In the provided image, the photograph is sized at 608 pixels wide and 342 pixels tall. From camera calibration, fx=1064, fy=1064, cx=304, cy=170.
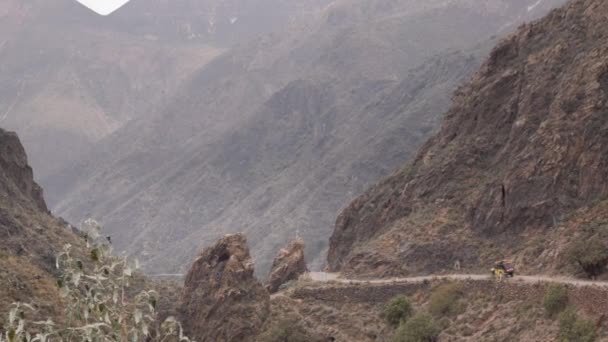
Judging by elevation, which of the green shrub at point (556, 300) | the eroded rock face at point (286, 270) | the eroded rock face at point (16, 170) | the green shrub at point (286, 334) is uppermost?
the eroded rock face at point (16, 170)

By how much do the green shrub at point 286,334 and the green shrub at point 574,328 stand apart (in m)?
13.3

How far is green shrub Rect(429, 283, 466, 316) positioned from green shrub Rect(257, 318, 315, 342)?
5777 mm

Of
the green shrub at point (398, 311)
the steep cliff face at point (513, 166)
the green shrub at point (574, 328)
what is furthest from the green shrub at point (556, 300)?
the green shrub at point (398, 311)

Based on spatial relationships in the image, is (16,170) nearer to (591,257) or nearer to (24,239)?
(24,239)

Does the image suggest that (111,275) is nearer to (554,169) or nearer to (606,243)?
(606,243)

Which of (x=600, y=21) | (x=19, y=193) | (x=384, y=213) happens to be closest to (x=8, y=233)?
(x=19, y=193)

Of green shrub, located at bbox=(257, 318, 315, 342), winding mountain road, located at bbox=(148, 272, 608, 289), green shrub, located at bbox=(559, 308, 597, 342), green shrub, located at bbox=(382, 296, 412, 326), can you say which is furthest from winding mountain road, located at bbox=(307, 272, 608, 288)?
green shrub, located at bbox=(257, 318, 315, 342)

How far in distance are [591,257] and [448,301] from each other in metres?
8.31

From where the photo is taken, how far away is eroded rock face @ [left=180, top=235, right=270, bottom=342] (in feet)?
Result: 163

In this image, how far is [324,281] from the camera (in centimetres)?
5794

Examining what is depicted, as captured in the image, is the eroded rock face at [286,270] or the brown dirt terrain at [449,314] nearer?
the brown dirt terrain at [449,314]

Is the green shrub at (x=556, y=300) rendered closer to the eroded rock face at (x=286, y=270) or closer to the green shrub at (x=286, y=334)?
the green shrub at (x=286, y=334)

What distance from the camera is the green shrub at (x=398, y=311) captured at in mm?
49938

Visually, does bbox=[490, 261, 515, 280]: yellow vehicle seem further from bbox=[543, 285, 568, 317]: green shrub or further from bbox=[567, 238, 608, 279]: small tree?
bbox=[543, 285, 568, 317]: green shrub
